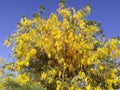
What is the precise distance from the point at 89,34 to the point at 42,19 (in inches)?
90.0

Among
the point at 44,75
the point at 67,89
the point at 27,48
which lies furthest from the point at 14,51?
the point at 67,89

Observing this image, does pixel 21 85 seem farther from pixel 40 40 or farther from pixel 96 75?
pixel 96 75

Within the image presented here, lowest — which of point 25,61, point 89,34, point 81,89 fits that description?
point 81,89

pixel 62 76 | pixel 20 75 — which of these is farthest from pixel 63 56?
pixel 20 75

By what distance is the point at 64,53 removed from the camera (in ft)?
57.7

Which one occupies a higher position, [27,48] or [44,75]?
[27,48]

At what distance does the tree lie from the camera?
56.7 feet

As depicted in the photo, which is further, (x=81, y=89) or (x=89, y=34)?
(x=89, y=34)

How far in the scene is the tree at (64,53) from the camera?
56.7ft

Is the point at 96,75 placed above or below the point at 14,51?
below

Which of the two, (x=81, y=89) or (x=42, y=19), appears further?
(x=42, y=19)

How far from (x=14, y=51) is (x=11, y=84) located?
5.70ft

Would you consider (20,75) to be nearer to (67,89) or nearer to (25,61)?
(25,61)

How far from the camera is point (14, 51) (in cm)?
1797
